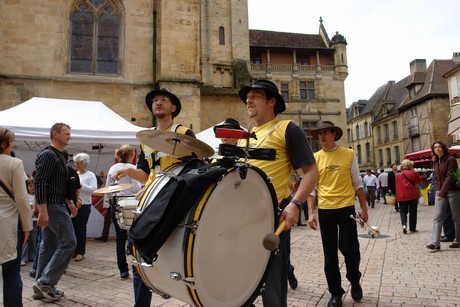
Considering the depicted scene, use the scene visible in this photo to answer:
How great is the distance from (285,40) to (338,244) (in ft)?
133

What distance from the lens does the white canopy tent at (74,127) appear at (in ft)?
24.9

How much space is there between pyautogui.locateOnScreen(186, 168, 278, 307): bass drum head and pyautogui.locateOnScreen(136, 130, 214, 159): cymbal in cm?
37

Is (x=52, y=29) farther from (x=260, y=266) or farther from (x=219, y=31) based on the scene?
(x=219, y=31)

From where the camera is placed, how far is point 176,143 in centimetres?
228

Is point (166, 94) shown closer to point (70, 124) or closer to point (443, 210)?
point (70, 124)

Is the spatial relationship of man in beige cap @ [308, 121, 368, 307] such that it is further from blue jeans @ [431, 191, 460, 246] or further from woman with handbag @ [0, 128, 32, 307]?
blue jeans @ [431, 191, 460, 246]

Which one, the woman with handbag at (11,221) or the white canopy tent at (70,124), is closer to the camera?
the woman with handbag at (11,221)

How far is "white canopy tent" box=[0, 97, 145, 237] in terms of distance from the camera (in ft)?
24.9

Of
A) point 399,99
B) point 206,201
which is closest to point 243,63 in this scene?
point 206,201

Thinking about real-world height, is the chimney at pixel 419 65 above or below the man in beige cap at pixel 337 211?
above

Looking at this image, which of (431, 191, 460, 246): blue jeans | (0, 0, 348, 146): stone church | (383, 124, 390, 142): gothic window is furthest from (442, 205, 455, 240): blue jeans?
(383, 124, 390, 142): gothic window

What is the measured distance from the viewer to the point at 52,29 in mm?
13344

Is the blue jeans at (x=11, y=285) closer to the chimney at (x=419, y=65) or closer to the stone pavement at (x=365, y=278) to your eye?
the stone pavement at (x=365, y=278)

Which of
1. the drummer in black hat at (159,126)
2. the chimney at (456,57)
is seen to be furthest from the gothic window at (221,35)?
the chimney at (456,57)
